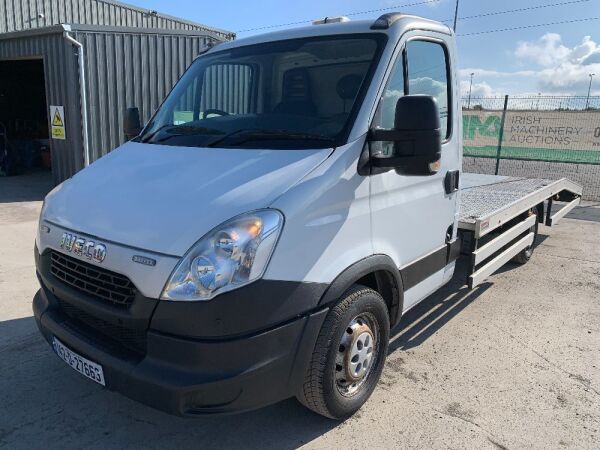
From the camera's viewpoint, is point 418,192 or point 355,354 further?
point 418,192

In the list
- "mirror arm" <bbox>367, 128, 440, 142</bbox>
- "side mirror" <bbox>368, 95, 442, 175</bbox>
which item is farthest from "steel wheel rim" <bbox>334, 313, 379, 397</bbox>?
"mirror arm" <bbox>367, 128, 440, 142</bbox>

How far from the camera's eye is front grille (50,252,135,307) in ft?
7.91

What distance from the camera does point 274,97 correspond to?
10.9 ft

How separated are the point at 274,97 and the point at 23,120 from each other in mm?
18214

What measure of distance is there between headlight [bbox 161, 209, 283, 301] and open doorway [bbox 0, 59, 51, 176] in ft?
45.2

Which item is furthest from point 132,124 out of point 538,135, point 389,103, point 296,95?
point 538,135

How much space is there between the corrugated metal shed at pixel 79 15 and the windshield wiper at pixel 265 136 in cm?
1199

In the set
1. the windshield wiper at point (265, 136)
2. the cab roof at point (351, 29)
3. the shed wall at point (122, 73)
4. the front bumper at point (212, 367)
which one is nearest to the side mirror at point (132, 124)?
the cab roof at point (351, 29)

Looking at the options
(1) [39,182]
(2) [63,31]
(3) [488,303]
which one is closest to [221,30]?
(2) [63,31]

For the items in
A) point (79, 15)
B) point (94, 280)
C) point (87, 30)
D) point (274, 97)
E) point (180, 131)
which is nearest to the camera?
point (94, 280)

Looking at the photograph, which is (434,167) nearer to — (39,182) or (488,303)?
(488,303)

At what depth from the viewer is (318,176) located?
254 cm

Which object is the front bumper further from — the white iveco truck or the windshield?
the windshield

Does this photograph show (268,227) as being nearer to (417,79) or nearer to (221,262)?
(221,262)
